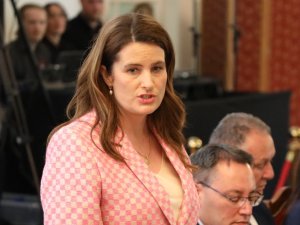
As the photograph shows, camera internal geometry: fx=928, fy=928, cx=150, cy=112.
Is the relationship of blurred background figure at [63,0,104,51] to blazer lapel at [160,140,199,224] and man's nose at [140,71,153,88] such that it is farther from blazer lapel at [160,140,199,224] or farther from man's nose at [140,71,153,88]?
man's nose at [140,71,153,88]

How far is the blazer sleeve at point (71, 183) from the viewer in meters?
2.05

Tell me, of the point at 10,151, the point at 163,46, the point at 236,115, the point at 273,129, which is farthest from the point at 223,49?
the point at 163,46

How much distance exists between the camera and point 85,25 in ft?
23.6

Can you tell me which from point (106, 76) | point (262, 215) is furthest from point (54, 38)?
point (106, 76)

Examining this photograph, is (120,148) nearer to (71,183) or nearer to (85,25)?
(71,183)

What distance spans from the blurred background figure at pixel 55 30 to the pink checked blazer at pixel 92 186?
4.73 metres

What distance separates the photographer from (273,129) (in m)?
6.48

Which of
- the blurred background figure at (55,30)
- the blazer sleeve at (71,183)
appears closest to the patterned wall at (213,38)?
the blurred background figure at (55,30)

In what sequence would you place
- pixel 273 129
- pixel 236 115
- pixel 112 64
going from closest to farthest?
pixel 112 64
pixel 236 115
pixel 273 129

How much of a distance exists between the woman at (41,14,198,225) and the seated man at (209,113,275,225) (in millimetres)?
1107

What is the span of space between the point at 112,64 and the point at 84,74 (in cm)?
8

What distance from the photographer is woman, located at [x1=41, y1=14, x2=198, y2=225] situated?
2.07 m

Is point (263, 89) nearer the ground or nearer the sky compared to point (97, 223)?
nearer the ground

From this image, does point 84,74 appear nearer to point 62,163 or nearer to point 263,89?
point 62,163
